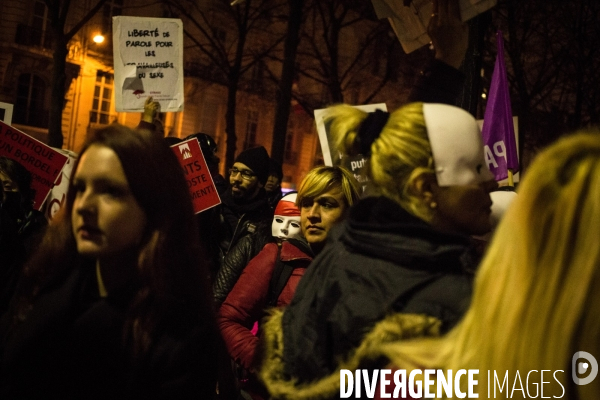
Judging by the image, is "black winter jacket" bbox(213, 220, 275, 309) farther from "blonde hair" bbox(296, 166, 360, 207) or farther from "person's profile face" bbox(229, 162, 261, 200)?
"person's profile face" bbox(229, 162, 261, 200)

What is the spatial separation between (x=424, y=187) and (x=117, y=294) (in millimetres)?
1017

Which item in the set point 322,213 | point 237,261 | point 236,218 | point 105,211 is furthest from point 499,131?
point 105,211

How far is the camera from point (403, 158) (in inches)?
72.1

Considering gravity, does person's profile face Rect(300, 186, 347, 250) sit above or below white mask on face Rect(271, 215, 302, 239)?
above

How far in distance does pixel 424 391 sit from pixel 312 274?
605 millimetres

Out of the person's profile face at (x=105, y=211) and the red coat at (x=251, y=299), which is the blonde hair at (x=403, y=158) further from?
the red coat at (x=251, y=299)

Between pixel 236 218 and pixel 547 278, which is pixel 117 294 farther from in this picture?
pixel 236 218

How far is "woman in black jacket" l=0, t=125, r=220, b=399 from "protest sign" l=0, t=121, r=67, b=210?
3.78m

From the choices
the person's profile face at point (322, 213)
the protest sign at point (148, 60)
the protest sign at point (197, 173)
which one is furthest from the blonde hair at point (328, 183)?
the protest sign at point (148, 60)

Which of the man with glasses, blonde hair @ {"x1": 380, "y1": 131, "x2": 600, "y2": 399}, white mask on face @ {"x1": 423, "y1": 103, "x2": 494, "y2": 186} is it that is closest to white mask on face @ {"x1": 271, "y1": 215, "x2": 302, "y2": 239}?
the man with glasses

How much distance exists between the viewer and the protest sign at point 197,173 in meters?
5.36

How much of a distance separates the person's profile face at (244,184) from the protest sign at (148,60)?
101 centimetres

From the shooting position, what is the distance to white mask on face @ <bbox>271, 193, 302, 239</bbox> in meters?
4.21

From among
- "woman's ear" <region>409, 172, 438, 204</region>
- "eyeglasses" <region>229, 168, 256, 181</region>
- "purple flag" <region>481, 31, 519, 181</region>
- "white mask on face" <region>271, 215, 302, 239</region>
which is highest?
"purple flag" <region>481, 31, 519, 181</region>
